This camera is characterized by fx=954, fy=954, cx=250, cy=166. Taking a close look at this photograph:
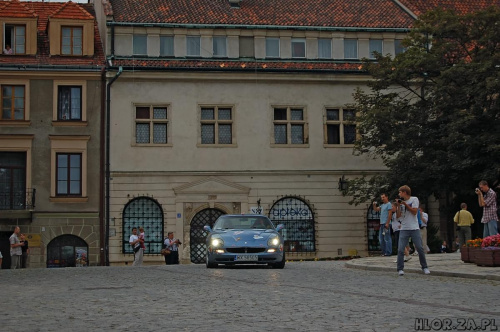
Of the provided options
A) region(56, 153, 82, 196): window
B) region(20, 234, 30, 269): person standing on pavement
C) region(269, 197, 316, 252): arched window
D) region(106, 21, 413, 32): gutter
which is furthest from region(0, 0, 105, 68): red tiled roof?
region(269, 197, 316, 252): arched window

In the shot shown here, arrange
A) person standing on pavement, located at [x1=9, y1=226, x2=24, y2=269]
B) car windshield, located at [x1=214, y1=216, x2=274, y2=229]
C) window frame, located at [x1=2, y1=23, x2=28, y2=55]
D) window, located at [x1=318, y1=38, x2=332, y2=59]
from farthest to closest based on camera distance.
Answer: window, located at [x1=318, y1=38, x2=332, y2=59]
window frame, located at [x1=2, y1=23, x2=28, y2=55]
person standing on pavement, located at [x1=9, y1=226, x2=24, y2=269]
car windshield, located at [x1=214, y1=216, x2=274, y2=229]

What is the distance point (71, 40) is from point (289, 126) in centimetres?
1150

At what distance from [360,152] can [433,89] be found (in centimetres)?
468

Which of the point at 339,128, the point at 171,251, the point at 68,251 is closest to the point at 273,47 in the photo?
the point at 339,128

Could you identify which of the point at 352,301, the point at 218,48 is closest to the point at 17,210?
the point at 218,48

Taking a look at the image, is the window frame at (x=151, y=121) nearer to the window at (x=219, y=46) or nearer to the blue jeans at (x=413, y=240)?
the window at (x=219, y=46)

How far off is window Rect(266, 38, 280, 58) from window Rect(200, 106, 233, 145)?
3430 millimetres

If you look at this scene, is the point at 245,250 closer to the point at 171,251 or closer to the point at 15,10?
the point at 171,251

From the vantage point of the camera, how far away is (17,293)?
16625 millimetres

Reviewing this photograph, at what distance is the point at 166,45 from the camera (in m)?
46.7

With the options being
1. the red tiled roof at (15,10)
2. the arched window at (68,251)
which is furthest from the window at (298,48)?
the arched window at (68,251)

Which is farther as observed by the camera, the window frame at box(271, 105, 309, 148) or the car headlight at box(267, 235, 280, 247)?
the window frame at box(271, 105, 309, 148)

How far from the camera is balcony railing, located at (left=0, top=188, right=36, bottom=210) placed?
4425cm

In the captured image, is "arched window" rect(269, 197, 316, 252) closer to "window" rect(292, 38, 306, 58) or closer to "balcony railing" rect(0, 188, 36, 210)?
"window" rect(292, 38, 306, 58)
